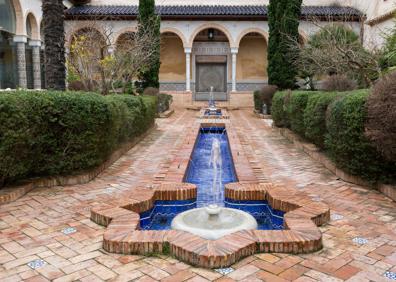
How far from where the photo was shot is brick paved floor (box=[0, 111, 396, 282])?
319 centimetres

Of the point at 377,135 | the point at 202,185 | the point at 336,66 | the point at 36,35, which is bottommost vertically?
the point at 202,185

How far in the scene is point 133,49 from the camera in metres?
12.7

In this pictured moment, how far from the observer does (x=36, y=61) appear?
1808 centimetres

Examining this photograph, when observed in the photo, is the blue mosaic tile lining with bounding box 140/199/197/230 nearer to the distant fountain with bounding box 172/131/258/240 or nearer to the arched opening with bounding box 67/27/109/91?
the distant fountain with bounding box 172/131/258/240

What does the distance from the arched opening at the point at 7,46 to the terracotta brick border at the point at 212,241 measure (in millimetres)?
12956

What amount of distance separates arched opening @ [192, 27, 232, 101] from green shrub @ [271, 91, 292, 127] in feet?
38.6

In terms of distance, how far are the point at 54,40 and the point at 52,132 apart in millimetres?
2979

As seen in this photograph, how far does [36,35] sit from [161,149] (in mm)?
11871

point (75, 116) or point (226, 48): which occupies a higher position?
point (226, 48)

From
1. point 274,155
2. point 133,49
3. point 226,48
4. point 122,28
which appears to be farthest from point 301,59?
point 122,28

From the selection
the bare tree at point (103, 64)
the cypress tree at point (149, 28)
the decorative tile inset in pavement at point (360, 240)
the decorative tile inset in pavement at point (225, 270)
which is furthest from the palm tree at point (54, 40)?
the cypress tree at point (149, 28)

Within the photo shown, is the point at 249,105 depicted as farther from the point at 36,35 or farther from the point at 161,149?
the point at 161,149

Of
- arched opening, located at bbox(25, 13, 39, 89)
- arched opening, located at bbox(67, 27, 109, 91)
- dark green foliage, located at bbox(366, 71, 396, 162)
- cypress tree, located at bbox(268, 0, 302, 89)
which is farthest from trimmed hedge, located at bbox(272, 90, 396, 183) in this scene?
arched opening, located at bbox(25, 13, 39, 89)

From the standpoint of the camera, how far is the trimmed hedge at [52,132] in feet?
16.9
